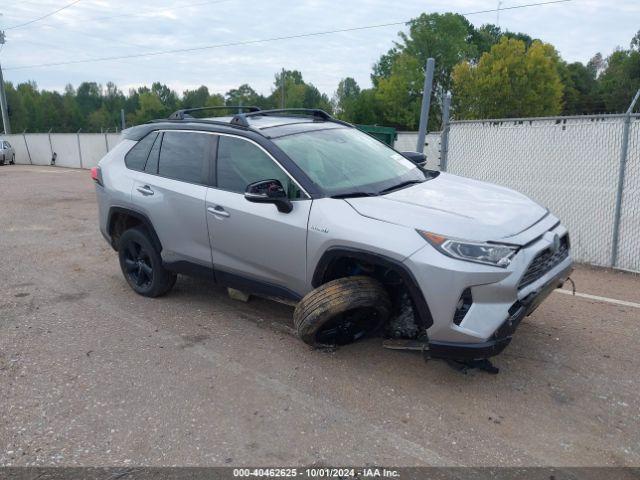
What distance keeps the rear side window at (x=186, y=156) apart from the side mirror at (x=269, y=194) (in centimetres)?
89

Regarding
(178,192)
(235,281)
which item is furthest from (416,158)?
(178,192)

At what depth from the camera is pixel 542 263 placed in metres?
3.53

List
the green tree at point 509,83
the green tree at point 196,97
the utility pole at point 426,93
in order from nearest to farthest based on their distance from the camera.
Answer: the utility pole at point 426,93 < the green tree at point 509,83 < the green tree at point 196,97

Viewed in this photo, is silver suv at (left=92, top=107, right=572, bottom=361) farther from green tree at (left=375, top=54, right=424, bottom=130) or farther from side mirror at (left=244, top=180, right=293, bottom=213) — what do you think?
green tree at (left=375, top=54, right=424, bottom=130)

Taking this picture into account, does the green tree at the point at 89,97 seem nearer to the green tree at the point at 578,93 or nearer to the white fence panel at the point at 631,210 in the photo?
the green tree at the point at 578,93

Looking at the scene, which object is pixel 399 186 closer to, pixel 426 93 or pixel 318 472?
pixel 318 472

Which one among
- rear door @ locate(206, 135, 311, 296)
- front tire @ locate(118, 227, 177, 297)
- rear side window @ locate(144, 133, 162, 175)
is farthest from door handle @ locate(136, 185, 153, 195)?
rear door @ locate(206, 135, 311, 296)

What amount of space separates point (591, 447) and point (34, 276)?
19.4 feet

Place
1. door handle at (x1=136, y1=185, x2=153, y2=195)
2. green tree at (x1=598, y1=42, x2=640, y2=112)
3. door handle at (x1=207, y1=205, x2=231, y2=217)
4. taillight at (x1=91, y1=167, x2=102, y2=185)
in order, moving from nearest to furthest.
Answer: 1. door handle at (x1=207, y1=205, x2=231, y2=217)
2. door handle at (x1=136, y1=185, x2=153, y2=195)
3. taillight at (x1=91, y1=167, x2=102, y2=185)
4. green tree at (x1=598, y1=42, x2=640, y2=112)

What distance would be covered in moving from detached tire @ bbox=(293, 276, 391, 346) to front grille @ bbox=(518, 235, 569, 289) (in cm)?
91

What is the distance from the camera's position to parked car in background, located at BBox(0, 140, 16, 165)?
29.2 m

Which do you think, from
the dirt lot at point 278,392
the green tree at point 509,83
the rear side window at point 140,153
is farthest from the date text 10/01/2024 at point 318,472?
the green tree at point 509,83

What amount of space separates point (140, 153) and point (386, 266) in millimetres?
3061

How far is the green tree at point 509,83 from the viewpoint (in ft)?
144
